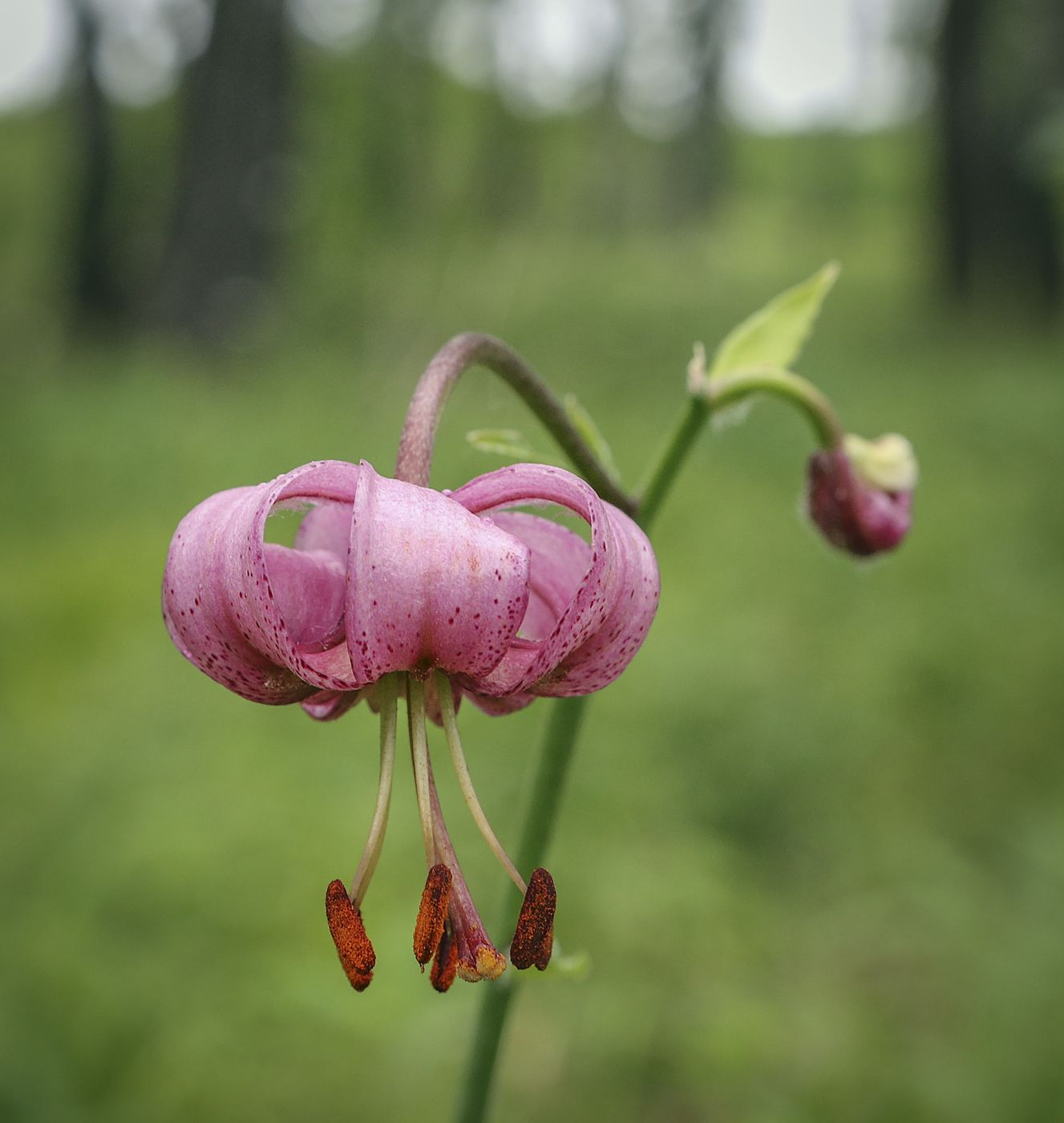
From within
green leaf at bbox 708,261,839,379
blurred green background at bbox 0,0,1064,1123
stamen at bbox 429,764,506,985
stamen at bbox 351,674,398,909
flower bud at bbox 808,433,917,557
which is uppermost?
green leaf at bbox 708,261,839,379

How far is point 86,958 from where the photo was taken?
2.15 metres

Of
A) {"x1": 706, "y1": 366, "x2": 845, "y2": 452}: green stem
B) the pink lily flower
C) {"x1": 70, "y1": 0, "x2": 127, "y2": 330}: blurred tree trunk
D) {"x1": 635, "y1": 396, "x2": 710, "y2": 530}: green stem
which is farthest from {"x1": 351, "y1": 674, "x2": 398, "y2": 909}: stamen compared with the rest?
{"x1": 70, "y1": 0, "x2": 127, "y2": 330}: blurred tree trunk

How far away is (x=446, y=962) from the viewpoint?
0.79 meters

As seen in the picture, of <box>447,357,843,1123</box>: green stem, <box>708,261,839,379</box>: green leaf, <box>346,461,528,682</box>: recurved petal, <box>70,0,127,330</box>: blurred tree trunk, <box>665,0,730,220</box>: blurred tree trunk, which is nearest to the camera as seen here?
<box>346,461,528,682</box>: recurved petal

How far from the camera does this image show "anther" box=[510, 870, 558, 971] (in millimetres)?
789

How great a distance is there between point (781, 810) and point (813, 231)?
19850 mm

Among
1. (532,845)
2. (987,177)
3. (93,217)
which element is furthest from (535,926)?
(93,217)

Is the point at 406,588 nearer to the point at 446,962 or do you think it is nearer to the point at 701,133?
the point at 446,962

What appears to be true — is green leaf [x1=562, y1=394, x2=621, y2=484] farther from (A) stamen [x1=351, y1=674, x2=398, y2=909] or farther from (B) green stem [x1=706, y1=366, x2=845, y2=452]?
(A) stamen [x1=351, y1=674, x2=398, y2=909]

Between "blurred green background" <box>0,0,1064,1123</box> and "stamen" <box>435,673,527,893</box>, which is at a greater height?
"stamen" <box>435,673,527,893</box>

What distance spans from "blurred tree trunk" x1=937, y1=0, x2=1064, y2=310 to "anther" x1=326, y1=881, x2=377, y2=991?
37.6 ft

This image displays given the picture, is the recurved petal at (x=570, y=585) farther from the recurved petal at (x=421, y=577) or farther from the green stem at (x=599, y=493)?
the green stem at (x=599, y=493)

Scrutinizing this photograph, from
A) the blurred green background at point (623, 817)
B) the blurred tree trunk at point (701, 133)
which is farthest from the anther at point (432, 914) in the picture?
the blurred tree trunk at point (701, 133)

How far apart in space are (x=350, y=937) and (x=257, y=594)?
0.83 ft
